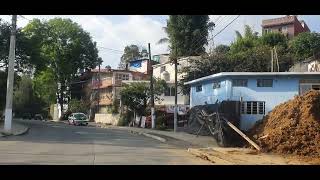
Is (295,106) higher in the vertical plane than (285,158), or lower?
higher

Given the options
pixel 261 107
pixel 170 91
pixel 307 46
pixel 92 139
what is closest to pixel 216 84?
pixel 261 107

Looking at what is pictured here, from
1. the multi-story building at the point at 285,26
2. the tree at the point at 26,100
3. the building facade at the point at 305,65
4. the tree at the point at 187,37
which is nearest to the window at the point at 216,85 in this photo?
the building facade at the point at 305,65

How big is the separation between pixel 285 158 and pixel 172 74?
48681 millimetres

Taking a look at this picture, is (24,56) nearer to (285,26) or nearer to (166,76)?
(166,76)

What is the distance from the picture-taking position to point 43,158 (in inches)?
604

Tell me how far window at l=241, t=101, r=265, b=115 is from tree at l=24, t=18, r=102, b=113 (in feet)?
148

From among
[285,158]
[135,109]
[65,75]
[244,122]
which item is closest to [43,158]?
[285,158]

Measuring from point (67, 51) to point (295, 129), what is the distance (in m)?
57.4

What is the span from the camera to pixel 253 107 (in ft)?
99.7

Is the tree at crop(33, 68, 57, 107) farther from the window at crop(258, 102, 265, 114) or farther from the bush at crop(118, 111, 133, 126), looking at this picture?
the window at crop(258, 102, 265, 114)
